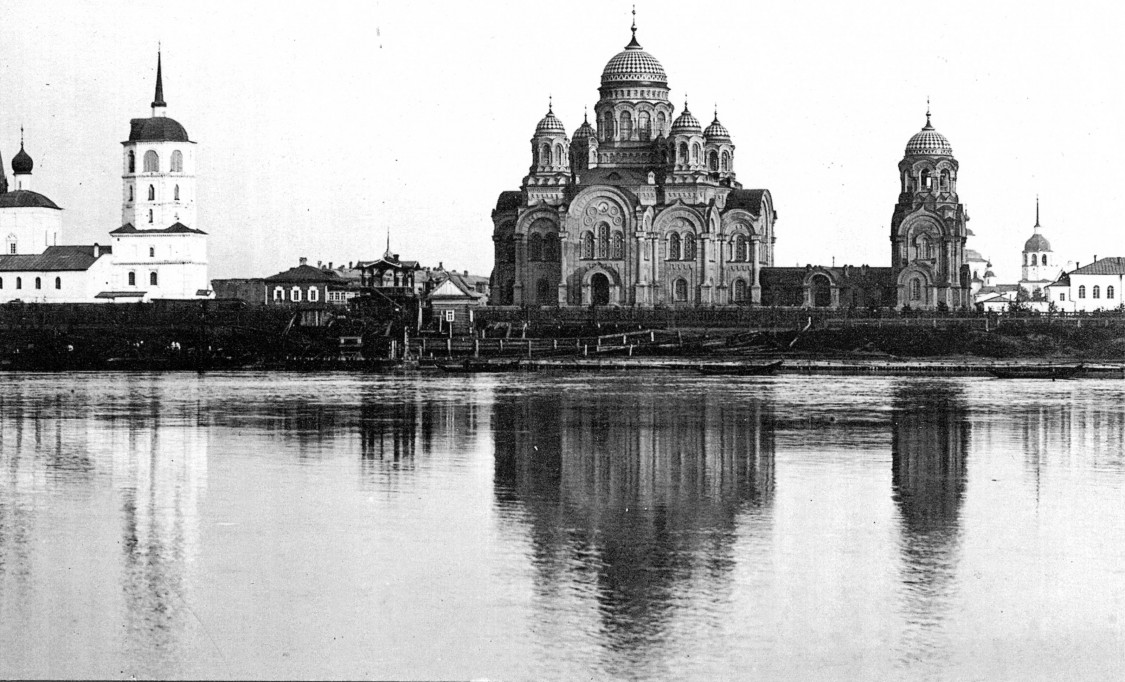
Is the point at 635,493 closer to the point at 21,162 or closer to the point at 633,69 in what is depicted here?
the point at 633,69

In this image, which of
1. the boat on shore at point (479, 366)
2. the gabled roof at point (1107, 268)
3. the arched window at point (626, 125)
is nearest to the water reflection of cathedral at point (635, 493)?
the boat on shore at point (479, 366)

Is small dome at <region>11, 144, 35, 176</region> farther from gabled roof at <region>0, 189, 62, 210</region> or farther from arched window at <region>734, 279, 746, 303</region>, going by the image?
arched window at <region>734, 279, 746, 303</region>

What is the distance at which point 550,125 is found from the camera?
2488 inches

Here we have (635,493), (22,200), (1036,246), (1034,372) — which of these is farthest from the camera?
(1036,246)

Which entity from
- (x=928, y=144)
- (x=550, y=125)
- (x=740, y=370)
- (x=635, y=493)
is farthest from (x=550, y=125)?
(x=635, y=493)

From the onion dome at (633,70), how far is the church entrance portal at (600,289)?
28.4ft

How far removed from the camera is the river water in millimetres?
11023

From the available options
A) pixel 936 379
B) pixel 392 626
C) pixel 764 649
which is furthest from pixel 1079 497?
pixel 936 379

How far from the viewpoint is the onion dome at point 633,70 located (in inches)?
2505

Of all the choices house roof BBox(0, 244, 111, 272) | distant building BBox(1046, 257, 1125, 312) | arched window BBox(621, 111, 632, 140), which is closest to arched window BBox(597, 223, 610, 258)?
arched window BBox(621, 111, 632, 140)

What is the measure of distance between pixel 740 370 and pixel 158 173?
3563 cm

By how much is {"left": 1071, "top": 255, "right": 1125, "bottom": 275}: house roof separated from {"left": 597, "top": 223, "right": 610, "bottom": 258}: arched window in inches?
1000

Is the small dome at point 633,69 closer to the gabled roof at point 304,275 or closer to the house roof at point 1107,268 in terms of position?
the gabled roof at point 304,275

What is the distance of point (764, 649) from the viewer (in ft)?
36.7
